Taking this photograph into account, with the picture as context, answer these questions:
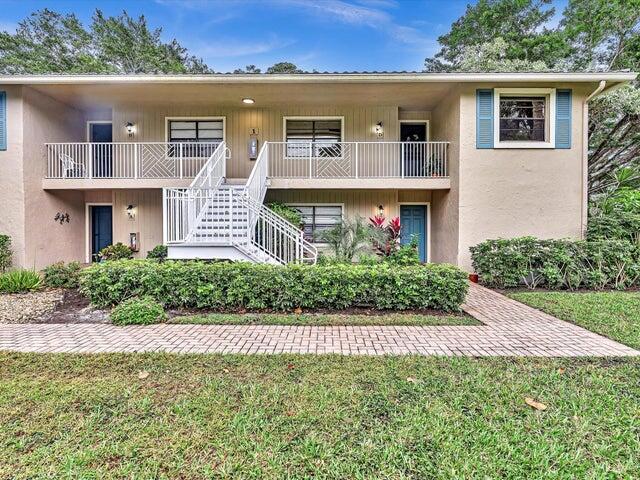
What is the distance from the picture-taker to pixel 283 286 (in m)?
5.91

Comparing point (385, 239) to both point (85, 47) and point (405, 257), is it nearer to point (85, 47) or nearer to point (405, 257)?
point (405, 257)

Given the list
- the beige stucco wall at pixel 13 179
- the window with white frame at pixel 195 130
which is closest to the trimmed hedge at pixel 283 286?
the beige stucco wall at pixel 13 179

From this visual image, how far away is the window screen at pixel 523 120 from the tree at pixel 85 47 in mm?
20520

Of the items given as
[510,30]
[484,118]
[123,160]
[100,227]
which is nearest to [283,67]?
[510,30]

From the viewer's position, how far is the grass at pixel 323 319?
5297mm

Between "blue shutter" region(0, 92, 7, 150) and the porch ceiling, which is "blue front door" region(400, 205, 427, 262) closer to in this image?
the porch ceiling

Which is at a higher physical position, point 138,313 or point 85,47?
point 85,47

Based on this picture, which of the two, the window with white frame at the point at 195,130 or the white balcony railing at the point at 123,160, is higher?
the window with white frame at the point at 195,130

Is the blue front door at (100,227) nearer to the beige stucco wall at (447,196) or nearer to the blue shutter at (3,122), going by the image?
the blue shutter at (3,122)

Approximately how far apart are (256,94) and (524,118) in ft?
26.9

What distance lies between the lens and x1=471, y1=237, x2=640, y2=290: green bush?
25.4ft

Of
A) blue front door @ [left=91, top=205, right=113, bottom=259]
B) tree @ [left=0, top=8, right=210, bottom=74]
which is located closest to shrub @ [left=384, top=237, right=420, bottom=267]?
blue front door @ [left=91, top=205, right=113, bottom=259]

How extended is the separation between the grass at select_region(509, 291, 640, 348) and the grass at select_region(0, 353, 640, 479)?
129 cm

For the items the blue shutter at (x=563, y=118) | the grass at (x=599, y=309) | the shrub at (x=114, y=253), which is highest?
the blue shutter at (x=563, y=118)
